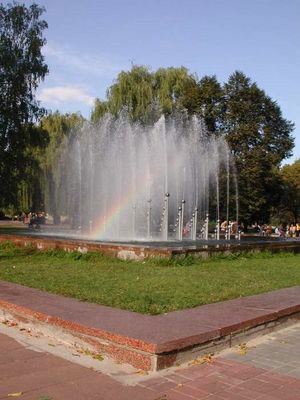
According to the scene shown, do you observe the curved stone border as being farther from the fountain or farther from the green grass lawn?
the fountain

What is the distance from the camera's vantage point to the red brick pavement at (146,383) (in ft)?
12.8

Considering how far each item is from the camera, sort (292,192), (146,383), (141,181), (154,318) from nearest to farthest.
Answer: (146,383), (154,318), (141,181), (292,192)

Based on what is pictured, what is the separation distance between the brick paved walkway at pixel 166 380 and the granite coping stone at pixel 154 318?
0.30m

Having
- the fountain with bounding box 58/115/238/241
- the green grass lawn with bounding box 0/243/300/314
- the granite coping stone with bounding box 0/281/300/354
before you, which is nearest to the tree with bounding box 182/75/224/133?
the fountain with bounding box 58/115/238/241

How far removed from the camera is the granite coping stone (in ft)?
15.5

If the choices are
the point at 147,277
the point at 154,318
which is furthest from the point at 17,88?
the point at 154,318

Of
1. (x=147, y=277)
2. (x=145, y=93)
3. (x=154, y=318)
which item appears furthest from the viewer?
(x=145, y=93)

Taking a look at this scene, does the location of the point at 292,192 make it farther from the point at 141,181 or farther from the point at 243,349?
the point at 243,349

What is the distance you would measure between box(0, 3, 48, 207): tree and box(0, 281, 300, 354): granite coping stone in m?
23.7

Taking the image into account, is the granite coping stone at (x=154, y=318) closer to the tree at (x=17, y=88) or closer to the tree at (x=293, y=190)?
the tree at (x=17, y=88)

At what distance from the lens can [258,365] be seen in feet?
15.5

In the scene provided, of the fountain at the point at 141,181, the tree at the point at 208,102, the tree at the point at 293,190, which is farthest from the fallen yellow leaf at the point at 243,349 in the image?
the tree at the point at 293,190

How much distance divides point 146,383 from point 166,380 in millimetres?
182

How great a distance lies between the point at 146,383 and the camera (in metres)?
4.19
